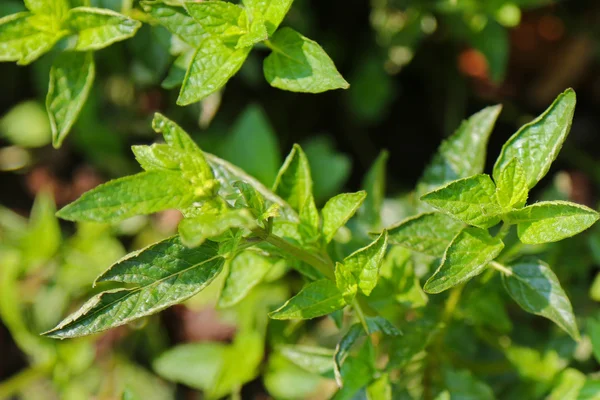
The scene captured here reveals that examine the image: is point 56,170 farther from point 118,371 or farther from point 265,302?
point 265,302

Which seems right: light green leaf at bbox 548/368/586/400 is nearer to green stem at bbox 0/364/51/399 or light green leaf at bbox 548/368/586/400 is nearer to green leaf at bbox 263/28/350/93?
green leaf at bbox 263/28/350/93

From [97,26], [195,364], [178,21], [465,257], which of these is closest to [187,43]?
[178,21]

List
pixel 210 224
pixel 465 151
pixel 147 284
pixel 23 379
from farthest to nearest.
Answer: pixel 23 379
pixel 465 151
pixel 147 284
pixel 210 224

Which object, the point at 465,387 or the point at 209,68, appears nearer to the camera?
the point at 209,68

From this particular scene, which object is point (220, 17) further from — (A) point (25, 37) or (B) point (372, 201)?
(B) point (372, 201)

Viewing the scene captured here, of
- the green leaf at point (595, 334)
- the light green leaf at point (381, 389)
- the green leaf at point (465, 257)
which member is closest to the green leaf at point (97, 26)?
the green leaf at point (465, 257)

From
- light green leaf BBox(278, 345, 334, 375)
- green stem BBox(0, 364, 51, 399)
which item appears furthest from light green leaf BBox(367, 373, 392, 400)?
green stem BBox(0, 364, 51, 399)

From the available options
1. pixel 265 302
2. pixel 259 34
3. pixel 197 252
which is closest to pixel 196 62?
pixel 259 34
